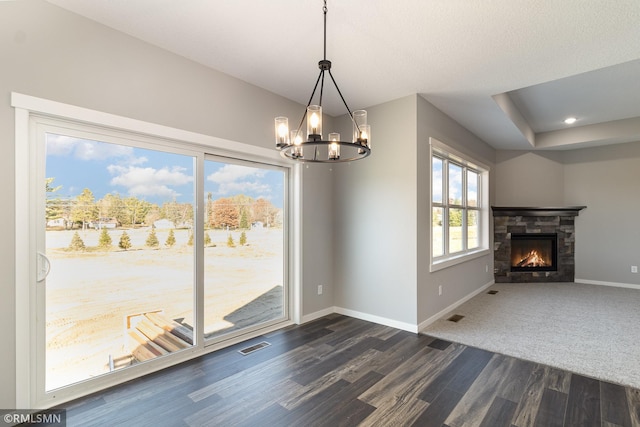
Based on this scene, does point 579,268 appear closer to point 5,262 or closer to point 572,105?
point 572,105

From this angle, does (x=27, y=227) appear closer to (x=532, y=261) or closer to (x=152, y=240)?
(x=152, y=240)

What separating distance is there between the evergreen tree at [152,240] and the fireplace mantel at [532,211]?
6.15 m

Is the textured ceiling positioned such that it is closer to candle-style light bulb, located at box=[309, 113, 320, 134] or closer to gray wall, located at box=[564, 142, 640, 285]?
Result: candle-style light bulb, located at box=[309, 113, 320, 134]

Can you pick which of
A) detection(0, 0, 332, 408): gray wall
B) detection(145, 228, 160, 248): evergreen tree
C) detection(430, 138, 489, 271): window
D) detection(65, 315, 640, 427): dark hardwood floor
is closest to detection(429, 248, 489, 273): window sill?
detection(430, 138, 489, 271): window

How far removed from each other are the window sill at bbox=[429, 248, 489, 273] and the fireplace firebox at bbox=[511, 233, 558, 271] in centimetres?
131

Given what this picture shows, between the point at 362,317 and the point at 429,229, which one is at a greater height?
the point at 429,229

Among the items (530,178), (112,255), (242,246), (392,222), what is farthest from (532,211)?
(112,255)

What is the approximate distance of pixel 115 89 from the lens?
2.44 m

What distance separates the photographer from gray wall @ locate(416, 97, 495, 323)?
3.68 metres

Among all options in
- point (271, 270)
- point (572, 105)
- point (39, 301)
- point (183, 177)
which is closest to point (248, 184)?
point (183, 177)

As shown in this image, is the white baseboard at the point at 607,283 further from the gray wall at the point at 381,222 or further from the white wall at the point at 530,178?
the gray wall at the point at 381,222

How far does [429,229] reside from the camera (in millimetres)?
3881

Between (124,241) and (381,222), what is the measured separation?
2.76 metres

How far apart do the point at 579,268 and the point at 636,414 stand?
531 cm
